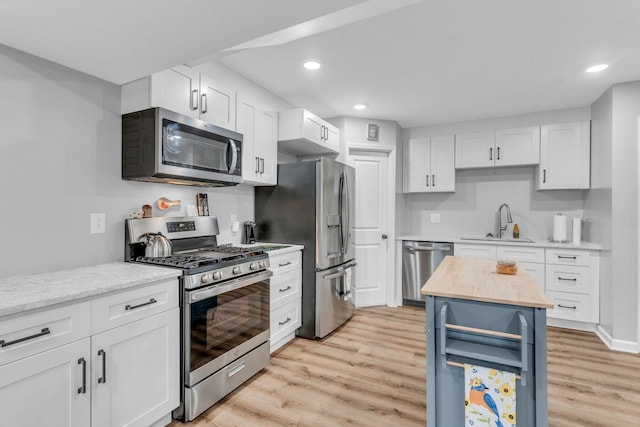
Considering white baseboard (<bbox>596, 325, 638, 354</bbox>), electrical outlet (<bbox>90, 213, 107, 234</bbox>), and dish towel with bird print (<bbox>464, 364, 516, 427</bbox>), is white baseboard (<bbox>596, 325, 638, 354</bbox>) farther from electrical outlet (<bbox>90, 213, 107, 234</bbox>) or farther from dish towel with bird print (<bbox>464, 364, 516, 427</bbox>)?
electrical outlet (<bbox>90, 213, 107, 234</bbox>)

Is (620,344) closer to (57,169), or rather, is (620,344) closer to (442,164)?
(442,164)

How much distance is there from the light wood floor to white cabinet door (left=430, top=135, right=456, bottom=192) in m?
2.06

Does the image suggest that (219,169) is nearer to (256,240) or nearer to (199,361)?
(256,240)

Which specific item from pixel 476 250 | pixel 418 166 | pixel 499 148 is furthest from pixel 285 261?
pixel 499 148

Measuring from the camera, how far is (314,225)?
10.6 ft

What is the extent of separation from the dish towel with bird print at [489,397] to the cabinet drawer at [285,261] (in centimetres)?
169

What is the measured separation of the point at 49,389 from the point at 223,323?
0.95 meters

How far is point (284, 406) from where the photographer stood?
216 centimetres

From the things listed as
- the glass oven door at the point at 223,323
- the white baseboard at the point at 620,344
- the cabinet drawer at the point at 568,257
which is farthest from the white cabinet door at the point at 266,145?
the white baseboard at the point at 620,344

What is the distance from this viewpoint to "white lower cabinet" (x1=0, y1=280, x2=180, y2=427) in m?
1.27

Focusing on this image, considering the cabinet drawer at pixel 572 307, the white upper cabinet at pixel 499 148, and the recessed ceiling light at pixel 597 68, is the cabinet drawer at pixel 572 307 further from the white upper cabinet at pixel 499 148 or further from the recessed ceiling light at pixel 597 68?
the recessed ceiling light at pixel 597 68

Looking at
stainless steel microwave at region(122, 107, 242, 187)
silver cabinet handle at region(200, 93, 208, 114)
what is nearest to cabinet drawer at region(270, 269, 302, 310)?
stainless steel microwave at region(122, 107, 242, 187)

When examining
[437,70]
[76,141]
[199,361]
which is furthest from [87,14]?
[437,70]

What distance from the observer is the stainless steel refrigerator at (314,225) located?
3.24 m
